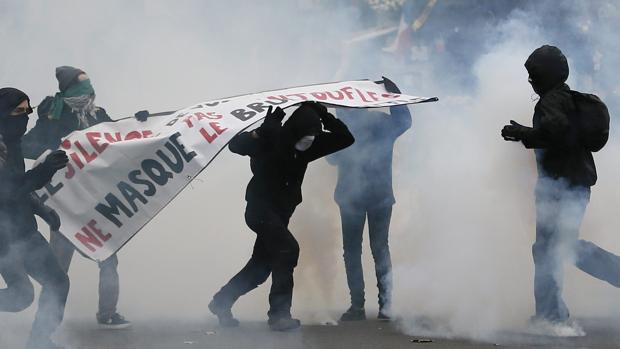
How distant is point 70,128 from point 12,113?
1156 mm

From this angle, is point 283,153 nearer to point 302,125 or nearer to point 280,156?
point 280,156

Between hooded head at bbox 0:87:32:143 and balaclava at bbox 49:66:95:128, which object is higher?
balaclava at bbox 49:66:95:128

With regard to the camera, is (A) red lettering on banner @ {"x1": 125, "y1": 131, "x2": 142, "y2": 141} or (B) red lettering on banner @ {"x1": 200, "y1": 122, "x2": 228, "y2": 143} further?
(A) red lettering on banner @ {"x1": 125, "y1": 131, "x2": 142, "y2": 141}

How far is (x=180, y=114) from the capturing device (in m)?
7.38

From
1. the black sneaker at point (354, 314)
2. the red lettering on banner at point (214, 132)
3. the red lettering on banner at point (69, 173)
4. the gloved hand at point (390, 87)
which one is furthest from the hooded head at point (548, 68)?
the red lettering on banner at point (69, 173)

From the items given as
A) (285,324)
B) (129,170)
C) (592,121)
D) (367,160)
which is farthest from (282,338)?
(592,121)

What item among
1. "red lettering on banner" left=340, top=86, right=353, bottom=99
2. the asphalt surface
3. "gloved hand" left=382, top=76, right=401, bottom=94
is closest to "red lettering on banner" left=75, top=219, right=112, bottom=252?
the asphalt surface

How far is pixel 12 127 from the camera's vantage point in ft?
22.0

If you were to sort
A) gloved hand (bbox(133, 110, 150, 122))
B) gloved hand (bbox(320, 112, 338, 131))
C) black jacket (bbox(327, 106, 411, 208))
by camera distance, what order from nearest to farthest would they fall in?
gloved hand (bbox(320, 112, 338, 131))
gloved hand (bbox(133, 110, 150, 122))
black jacket (bbox(327, 106, 411, 208))

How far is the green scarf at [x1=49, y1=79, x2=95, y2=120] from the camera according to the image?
25.6 feet

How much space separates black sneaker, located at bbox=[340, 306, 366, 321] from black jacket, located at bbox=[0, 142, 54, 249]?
7.64 feet

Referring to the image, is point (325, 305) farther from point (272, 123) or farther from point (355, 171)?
point (272, 123)

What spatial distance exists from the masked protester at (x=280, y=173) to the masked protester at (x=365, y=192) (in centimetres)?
78

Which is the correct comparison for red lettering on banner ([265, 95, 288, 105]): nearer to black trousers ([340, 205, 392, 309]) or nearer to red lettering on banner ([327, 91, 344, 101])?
red lettering on banner ([327, 91, 344, 101])
